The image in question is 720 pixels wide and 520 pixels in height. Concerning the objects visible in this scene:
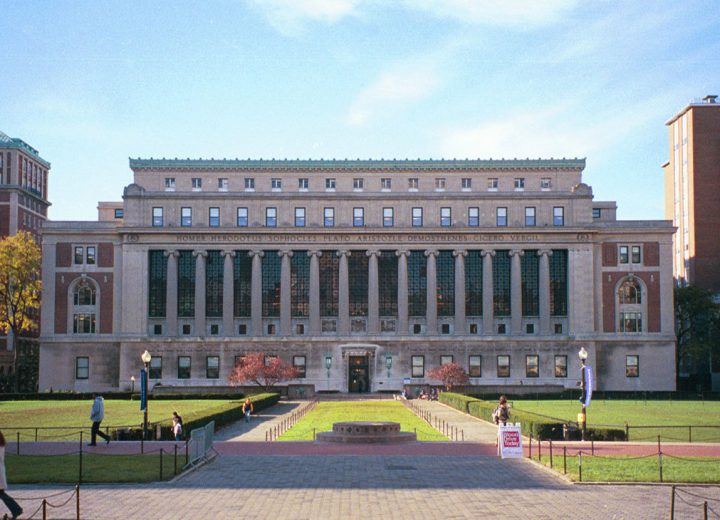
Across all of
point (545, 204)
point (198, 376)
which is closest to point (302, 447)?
point (198, 376)

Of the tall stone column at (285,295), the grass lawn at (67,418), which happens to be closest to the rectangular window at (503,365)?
the tall stone column at (285,295)

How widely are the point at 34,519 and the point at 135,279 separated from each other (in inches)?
3362

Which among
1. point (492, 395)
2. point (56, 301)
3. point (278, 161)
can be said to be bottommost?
point (492, 395)

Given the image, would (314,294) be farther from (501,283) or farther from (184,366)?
(501,283)

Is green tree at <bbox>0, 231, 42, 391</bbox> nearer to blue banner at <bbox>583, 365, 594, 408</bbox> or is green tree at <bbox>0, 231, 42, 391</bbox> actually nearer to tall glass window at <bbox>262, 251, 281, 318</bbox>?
tall glass window at <bbox>262, 251, 281, 318</bbox>

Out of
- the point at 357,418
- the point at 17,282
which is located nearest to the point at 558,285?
the point at 357,418

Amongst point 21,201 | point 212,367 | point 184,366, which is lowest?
point 212,367

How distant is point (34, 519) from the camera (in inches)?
888

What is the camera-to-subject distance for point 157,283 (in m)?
107

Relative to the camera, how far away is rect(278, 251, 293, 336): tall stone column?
106000 millimetres

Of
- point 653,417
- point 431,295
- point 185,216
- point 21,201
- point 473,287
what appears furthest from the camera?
point 21,201

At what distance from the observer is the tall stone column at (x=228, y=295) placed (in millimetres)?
105938

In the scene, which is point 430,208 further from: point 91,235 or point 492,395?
point 91,235

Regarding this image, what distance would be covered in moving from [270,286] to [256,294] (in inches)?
82.2
